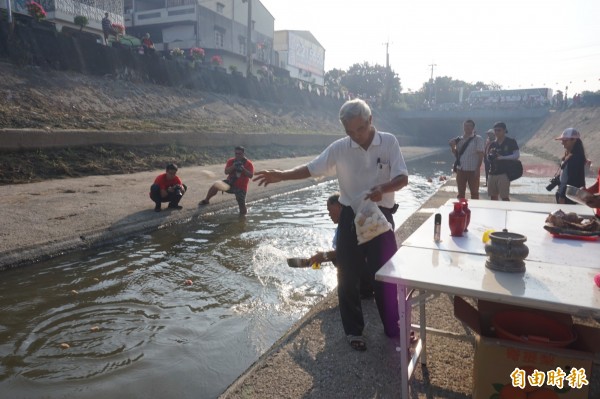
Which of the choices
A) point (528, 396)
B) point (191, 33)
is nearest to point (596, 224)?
point (528, 396)

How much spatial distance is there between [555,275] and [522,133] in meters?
47.0

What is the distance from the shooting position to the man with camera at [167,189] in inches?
335

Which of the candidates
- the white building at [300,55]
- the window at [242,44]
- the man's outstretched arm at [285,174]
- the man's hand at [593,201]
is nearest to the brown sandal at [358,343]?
the man's outstretched arm at [285,174]

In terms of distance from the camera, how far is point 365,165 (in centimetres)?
319

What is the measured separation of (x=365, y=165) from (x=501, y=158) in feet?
18.1

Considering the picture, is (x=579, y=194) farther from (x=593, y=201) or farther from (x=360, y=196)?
(x=360, y=196)

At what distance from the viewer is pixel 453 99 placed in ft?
270

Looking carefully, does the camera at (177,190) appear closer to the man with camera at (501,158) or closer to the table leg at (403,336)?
the man with camera at (501,158)

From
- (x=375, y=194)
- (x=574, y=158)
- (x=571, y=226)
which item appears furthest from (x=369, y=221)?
(x=574, y=158)

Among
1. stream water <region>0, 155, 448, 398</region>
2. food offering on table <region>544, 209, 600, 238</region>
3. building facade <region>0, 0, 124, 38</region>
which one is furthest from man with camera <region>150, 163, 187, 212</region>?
building facade <region>0, 0, 124, 38</region>

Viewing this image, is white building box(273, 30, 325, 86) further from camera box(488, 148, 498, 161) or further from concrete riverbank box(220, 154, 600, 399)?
concrete riverbank box(220, 154, 600, 399)

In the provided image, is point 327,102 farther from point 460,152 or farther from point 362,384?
point 362,384

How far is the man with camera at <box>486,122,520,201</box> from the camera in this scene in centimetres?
754

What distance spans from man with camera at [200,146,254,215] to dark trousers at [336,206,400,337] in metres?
6.13
